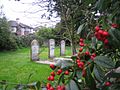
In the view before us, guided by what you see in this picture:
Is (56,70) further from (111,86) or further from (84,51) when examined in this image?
(111,86)

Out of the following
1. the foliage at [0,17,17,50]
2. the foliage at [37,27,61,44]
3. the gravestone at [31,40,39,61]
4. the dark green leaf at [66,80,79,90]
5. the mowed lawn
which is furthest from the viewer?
the foliage at [0,17,17,50]

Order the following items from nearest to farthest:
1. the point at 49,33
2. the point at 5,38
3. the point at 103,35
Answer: the point at 103,35, the point at 49,33, the point at 5,38

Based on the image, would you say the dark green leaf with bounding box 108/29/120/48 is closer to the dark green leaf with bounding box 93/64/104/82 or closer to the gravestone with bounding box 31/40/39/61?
the dark green leaf with bounding box 93/64/104/82

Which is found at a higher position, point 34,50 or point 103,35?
point 103,35

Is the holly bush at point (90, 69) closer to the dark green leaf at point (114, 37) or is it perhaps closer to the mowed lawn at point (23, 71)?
the dark green leaf at point (114, 37)

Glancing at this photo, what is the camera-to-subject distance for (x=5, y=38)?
21.9 meters

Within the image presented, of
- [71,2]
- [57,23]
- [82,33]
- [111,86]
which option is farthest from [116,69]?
[57,23]

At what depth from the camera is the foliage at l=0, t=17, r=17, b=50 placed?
21.8 m

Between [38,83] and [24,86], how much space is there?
0.13 meters

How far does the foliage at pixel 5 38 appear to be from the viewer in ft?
71.4

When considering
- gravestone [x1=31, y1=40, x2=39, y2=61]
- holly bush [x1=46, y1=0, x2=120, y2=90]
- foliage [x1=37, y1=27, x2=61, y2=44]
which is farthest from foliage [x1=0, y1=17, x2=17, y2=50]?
holly bush [x1=46, y1=0, x2=120, y2=90]

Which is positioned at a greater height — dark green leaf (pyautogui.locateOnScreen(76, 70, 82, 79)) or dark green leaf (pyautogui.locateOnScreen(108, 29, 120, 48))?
dark green leaf (pyautogui.locateOnScreen(108, 29, 120, 48))

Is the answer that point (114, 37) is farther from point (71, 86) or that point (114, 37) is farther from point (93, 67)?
point (71, 86)

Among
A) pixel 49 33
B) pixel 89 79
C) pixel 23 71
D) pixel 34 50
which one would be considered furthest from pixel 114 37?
pixel 34 50
